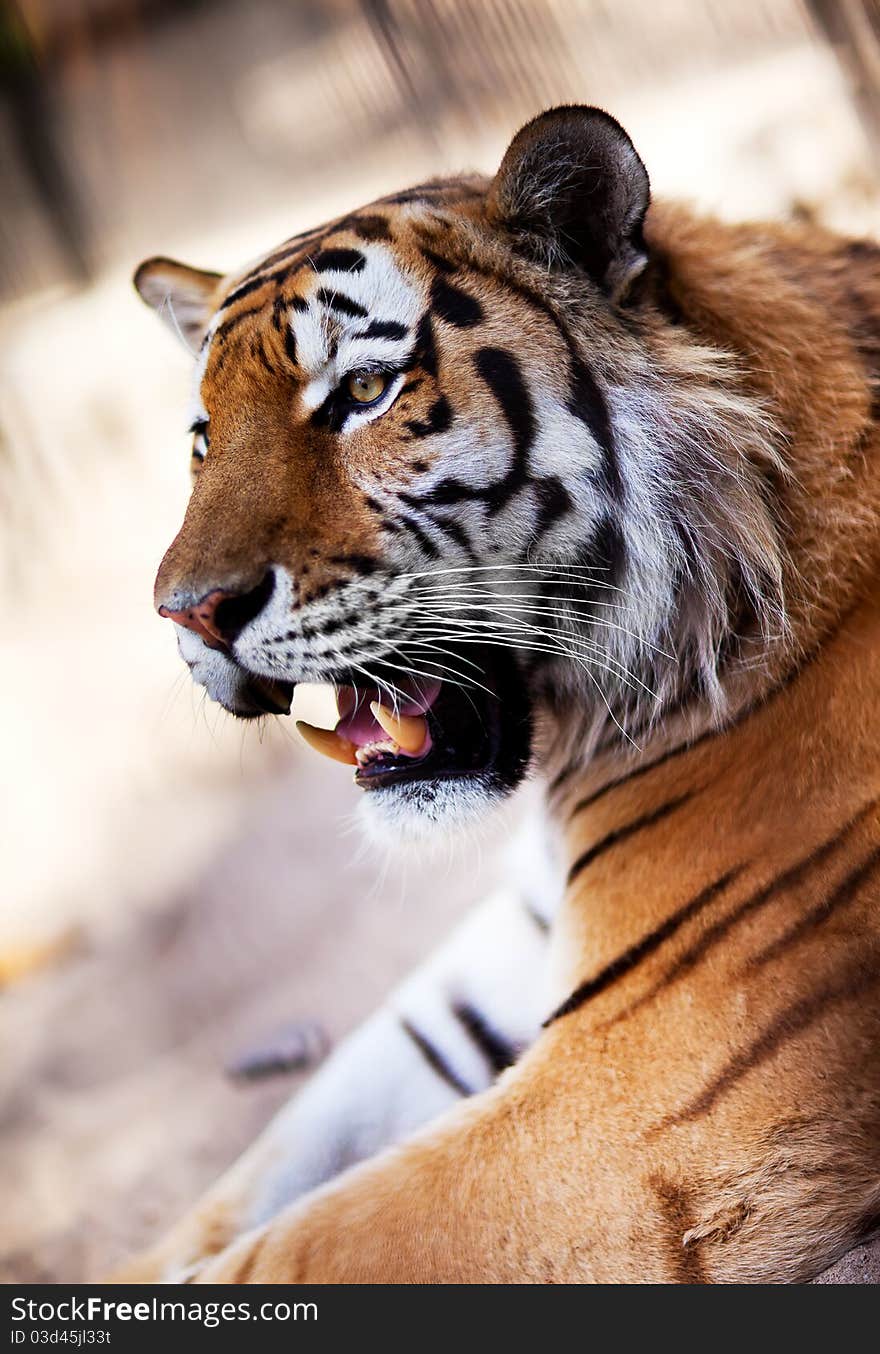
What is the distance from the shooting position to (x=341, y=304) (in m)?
0.86

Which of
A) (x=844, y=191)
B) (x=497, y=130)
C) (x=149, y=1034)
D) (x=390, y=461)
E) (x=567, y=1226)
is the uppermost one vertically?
(x=497, y=130)

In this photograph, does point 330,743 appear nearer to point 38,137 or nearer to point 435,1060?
point 435,1060

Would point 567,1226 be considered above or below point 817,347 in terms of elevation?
below

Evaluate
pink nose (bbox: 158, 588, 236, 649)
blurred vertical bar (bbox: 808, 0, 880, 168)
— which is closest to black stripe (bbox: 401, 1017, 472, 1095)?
pink nose (bbox: 158, 588, 236, 649)

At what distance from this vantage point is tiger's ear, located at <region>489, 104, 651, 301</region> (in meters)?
0.79

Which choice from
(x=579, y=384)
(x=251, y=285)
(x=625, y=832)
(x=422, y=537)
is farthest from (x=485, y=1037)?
(x=251, y=285)

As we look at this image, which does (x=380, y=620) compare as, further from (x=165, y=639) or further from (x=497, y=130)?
(x=165, y=639)

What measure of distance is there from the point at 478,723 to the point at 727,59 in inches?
42.5

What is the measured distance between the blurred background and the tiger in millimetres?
272

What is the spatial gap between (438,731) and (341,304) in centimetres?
37

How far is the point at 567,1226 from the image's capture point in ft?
2.57

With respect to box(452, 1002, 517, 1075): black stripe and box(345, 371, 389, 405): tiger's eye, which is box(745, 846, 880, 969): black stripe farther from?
box(345, 371, 389, 405): tiger's eye

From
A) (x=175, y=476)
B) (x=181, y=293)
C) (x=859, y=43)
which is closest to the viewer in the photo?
(x=181, y=293)


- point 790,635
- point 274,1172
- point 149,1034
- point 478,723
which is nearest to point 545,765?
point 478,723
